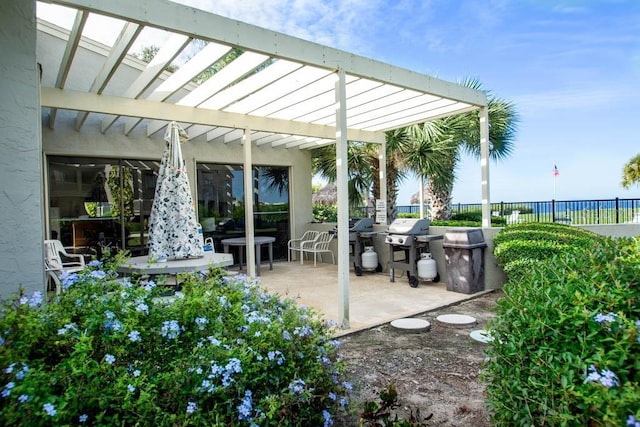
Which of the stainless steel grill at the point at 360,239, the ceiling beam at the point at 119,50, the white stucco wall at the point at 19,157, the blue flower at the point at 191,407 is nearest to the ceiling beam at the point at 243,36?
the ceiling beam at the point at 119,50

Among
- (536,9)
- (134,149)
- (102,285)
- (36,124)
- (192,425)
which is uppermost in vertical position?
(536,9)

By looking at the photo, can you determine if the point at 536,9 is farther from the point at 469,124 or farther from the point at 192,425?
the point at 192,425

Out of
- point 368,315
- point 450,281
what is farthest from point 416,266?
point 368,315

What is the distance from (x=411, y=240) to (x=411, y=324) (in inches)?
91.8

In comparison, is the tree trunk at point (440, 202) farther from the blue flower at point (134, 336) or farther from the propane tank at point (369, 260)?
the blue flower at point (134, 336)

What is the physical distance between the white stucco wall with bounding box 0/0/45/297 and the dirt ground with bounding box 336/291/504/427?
7.08 ft

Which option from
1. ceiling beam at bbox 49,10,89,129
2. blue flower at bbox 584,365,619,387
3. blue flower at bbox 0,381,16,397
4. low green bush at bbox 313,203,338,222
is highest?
ceiling beam at bbox 49,10,89,129

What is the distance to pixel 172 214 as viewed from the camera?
4254 millimetres

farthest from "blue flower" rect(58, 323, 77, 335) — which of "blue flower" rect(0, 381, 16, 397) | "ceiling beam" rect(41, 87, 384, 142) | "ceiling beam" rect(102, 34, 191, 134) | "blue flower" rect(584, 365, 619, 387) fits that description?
"ceiling beam" rect(41, 87, 384, 142)

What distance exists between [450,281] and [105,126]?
21.3 feet

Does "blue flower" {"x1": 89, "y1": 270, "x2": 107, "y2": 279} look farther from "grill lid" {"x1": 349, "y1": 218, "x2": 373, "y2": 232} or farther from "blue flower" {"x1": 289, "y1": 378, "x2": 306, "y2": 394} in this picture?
"grill lid" {"x1": 349, "y1": 218, "x2": 373, "y2": 232}

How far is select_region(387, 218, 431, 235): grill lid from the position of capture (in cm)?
648

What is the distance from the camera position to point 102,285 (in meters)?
1.99

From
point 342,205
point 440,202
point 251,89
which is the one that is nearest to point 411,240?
point 342,205
